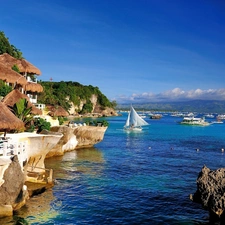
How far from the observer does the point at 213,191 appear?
56.6 feet

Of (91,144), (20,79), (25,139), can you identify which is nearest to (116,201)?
(25,139)

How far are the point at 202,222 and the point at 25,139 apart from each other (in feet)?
41.7

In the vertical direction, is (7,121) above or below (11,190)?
above

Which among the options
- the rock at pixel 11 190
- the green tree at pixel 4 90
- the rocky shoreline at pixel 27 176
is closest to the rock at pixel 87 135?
the rocky shoreline at pixel 27 176

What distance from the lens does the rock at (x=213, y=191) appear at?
664 inches

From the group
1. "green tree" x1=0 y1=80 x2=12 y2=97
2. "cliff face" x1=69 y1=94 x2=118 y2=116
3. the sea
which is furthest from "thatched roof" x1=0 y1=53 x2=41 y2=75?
"cliff face" x1=69 y1=94 x2=118 y2=116

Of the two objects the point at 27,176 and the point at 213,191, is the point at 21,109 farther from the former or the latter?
the point at 213,191

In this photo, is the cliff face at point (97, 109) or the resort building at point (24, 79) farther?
the cliff face at point (97, 109)

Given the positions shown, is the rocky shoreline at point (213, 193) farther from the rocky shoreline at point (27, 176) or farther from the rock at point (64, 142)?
the rock at point (64, 142)

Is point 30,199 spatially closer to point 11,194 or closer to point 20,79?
point 11,194

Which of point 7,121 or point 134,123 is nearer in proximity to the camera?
point 7,121

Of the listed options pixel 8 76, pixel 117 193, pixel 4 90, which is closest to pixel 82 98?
pixel 8 76

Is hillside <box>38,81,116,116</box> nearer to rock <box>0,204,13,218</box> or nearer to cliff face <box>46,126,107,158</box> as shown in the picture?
cliff face <box>46,126,107,158</box>

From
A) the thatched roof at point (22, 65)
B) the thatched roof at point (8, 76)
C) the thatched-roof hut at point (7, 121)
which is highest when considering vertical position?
the thatched roof at point (22, 65)
